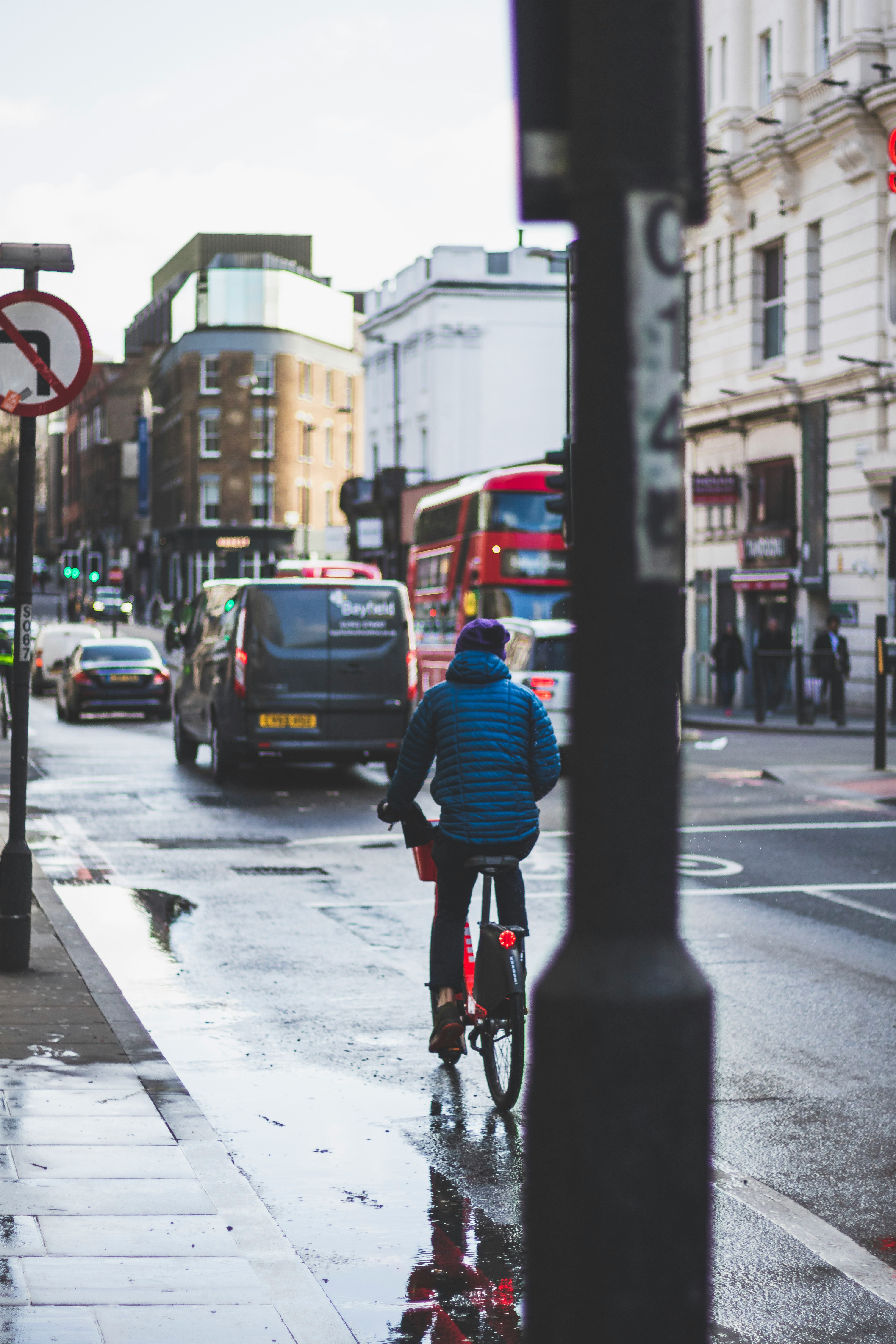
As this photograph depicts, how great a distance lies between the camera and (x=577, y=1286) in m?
2.23

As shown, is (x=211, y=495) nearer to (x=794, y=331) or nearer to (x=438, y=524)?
(x=438, y=524)

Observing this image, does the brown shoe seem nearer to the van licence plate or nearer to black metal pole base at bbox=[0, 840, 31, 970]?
black metal pole base at bbox=[0, 840, 31, 970]

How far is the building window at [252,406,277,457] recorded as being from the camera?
8900 cm

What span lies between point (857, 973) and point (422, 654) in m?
25.4

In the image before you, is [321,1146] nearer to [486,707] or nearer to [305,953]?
[486,707]

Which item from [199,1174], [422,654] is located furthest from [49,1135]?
[422,654]

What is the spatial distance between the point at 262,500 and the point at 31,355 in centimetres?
8110

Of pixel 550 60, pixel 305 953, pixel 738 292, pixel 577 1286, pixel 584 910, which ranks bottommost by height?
pixel 305 953

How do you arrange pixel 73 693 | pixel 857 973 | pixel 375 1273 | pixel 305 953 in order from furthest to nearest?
pixel 73 693, pixel 305 953, pixel 857 973, pixel 375 1273

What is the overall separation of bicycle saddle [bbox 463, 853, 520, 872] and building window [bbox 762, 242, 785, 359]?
101 feet

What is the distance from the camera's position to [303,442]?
9031cm

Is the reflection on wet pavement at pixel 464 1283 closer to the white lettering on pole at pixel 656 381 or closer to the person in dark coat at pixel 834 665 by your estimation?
the white lettering on pole at pixel 656 381

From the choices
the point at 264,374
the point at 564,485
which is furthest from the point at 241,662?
the point at 264,374

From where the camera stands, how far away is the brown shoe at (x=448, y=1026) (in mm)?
6957
